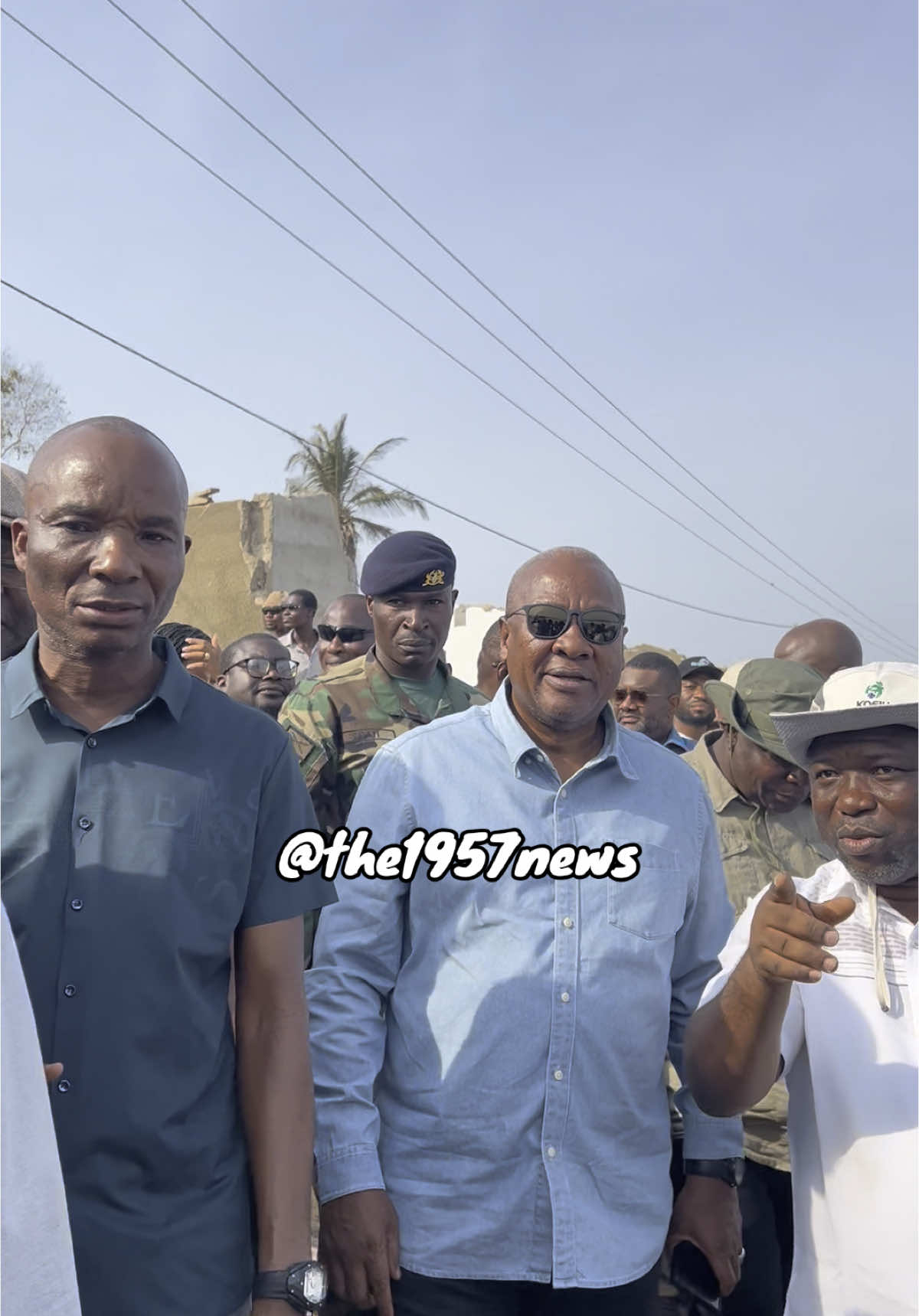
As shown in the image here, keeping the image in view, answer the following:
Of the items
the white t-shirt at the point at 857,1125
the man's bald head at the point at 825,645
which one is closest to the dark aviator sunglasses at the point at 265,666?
the man's bald head at the point at 825,645

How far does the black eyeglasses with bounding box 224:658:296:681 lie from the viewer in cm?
577

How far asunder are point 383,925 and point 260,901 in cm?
55

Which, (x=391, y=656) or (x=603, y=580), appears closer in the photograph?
(x=603, y=580)

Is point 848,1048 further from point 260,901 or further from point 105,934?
point 105,934

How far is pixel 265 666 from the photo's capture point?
5.78 metres

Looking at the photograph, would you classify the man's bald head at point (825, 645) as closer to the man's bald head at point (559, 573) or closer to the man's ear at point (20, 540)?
the man's bald head at point (559, 573)

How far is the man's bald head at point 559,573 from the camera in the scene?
282 cm

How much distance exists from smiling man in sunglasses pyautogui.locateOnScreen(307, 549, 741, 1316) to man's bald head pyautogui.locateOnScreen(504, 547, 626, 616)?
0.07 feet

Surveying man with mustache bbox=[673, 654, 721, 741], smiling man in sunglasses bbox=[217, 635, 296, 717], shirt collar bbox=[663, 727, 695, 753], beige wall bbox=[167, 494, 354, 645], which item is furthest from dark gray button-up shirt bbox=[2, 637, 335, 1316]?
beige wall bbox=[167, 494, 354, 645]

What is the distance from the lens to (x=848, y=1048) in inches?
86.9

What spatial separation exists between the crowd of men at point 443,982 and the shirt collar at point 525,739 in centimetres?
1

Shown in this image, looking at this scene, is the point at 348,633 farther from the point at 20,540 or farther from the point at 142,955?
the point at 142,955

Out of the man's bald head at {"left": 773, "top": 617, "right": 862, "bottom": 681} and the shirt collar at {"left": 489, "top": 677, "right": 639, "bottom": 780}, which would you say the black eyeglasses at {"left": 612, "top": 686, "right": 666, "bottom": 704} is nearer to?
the man's bald head at {"left": 773, "top": 617, "right": 862, "bottom": 681}

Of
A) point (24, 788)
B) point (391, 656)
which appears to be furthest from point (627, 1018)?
point (391, 656)
